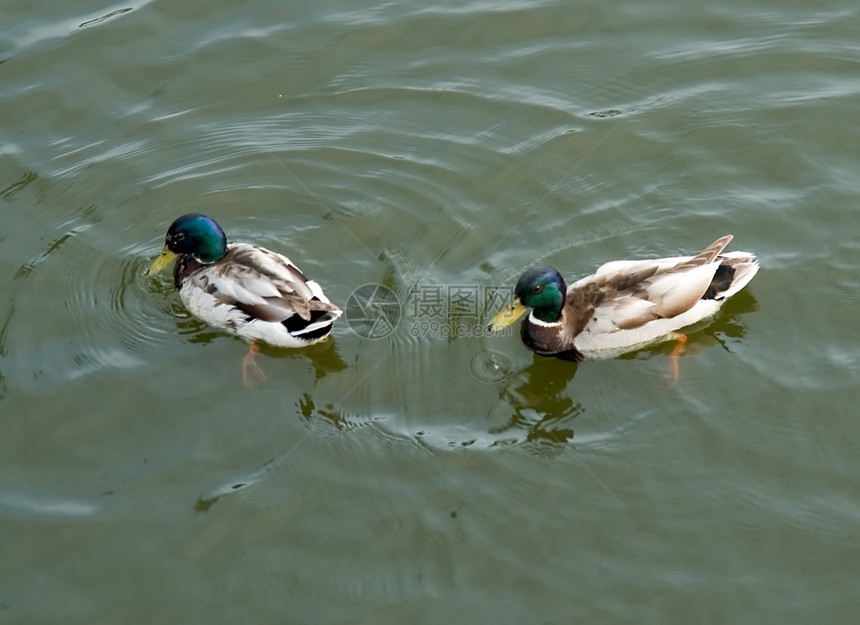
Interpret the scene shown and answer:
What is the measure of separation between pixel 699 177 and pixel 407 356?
10.5 ft

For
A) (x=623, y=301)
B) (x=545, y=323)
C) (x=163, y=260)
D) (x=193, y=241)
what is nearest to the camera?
(x=623, y=301)

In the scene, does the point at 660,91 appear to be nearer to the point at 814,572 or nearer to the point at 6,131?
the point at 814,572

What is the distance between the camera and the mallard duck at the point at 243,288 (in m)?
7.87

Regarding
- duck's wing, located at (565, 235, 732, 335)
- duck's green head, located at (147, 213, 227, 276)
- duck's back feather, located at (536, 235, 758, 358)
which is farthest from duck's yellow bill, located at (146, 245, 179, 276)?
duck's wing, located at (565, 235, 732, 335)

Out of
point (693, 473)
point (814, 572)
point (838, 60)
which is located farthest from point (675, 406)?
point (838, 60)

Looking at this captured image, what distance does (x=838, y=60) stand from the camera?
1020 cm

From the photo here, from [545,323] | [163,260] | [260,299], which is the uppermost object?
[163,260]

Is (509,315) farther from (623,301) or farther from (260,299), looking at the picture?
(260,299)

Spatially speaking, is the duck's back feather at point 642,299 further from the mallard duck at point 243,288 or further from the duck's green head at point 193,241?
the duck's green head at point 193,241

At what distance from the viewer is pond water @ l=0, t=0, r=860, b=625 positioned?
666 cm

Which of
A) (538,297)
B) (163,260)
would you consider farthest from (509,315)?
(163,260)

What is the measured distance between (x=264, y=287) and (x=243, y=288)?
0.58ft

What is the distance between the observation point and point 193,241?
842 cm

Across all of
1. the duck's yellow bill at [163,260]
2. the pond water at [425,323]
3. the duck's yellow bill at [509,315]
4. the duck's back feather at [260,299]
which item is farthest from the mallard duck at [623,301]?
the duck's yellow bill at [163,260]
